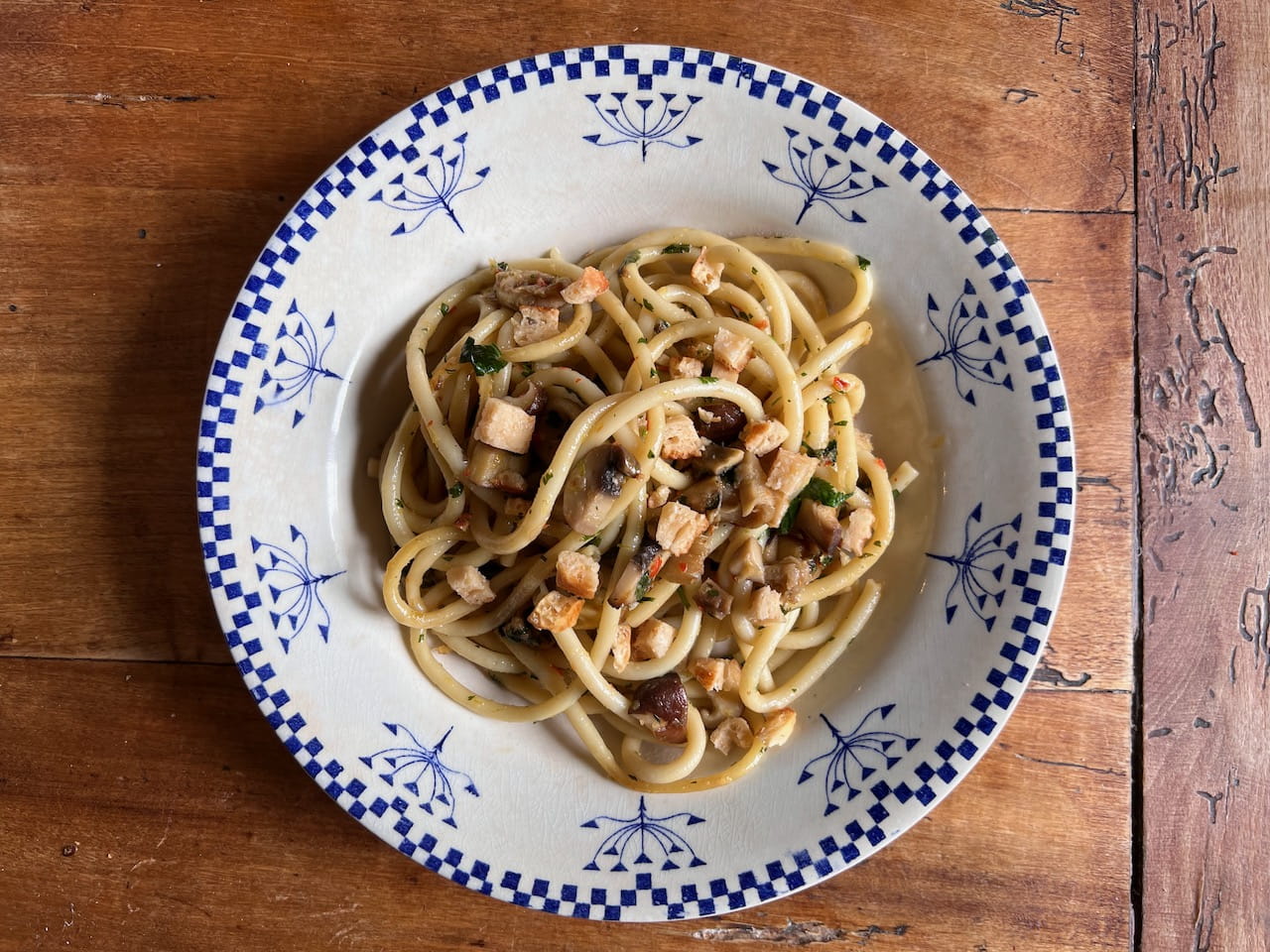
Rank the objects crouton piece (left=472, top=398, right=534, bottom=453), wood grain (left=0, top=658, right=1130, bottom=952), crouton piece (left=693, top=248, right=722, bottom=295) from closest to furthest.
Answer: crouton piece (left=472, top=398, right=534, bottom=453) → crouton piece (left=693, top=248, right=722, bottom=295) → wood grain (left=0, top=658, right=1130, bottom=952)

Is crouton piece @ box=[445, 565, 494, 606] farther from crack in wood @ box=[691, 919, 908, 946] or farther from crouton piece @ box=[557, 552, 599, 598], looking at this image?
crack in wood @ box=[691, 919, 908, 946]

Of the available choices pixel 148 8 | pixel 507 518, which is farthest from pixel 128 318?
pixel 507 518

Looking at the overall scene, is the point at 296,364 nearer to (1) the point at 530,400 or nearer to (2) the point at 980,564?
(1) the point at 530,400

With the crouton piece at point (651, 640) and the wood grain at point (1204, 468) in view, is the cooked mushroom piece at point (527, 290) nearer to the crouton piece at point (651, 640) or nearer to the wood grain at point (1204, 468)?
the crouton piece at point (651, 640)

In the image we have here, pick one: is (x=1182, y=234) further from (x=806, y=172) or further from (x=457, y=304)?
(x=457, y=304)

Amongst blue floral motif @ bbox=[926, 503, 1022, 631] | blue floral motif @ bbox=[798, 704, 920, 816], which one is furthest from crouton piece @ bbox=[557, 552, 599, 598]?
blue floral motif @ bbox=[926, 503, 1022, 631]

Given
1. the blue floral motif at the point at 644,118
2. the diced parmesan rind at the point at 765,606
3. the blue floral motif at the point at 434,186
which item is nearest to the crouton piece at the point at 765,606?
the diced parmesan rind at the point at 765,606
